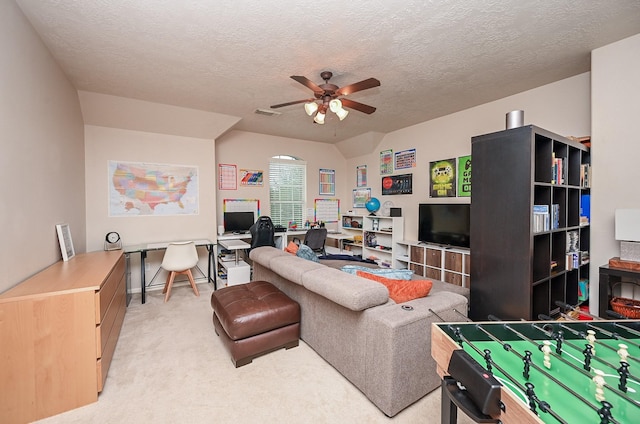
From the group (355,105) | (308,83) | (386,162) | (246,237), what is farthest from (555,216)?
(246,237)

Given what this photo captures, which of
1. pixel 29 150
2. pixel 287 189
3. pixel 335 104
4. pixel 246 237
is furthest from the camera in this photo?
pixel 287 189

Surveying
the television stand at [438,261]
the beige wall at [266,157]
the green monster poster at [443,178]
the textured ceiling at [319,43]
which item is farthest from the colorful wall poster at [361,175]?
the textured ceiling at [319,43]

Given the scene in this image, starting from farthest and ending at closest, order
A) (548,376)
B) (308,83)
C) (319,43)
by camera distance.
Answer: (308,83) → (319,43) → (548,376)

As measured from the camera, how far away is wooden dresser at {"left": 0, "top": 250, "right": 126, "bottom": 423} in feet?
5.13

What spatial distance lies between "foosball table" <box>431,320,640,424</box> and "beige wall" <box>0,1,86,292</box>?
2.53m

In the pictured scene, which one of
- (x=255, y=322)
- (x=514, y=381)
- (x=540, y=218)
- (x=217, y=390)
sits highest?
(x=540, y=218)

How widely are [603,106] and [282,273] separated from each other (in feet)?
10.5

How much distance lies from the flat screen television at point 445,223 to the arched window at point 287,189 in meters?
2.49

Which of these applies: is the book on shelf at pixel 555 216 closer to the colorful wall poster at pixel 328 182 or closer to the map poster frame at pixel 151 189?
the colorful wall poster at pixel 328 182

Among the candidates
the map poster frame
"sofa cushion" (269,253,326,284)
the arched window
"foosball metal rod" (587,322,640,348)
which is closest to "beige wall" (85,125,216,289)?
the map poster frame

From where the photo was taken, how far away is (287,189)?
568cm

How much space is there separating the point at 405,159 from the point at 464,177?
1.17 metres

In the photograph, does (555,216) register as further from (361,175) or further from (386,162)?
(361,175)

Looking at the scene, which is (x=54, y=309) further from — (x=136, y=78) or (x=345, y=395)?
(x=136, y=78)
